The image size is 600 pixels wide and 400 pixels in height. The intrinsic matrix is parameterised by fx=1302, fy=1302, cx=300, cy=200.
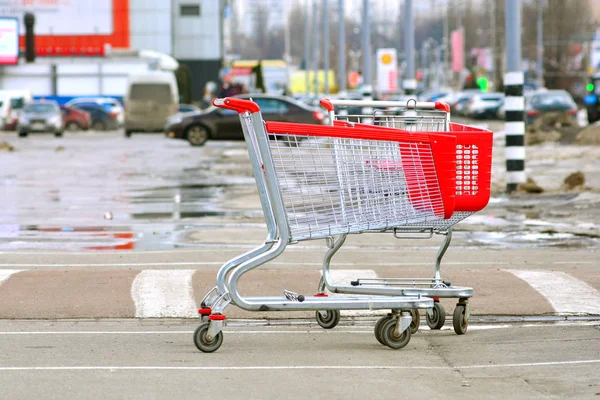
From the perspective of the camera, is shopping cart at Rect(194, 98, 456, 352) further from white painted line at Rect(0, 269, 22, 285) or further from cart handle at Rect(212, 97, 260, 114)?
white painted line at Rect(0, 269, 22, 285)

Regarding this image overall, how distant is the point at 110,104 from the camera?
61.1m

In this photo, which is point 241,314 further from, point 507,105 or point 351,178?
point 507,105

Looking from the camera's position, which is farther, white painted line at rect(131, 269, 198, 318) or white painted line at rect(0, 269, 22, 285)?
white painted line at rect(0, 269, 22, 285)

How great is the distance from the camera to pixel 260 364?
7.05 m

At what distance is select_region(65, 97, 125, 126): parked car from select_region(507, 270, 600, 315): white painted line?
44489 millimetres

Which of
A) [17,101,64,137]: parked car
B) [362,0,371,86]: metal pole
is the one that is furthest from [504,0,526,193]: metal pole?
[17,101,64,137]: parked car

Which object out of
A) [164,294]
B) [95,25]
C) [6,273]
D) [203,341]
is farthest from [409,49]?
[95,25]

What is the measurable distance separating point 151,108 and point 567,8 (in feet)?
181

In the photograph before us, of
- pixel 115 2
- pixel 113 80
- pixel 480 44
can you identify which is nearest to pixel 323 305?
pixel 113 80

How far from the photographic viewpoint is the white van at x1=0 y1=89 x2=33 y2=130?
180ft

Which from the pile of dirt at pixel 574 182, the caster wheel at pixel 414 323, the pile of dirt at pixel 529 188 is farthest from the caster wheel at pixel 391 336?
the pile of dirt at pixel 574 182

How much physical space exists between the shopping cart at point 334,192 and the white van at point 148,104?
40170mm

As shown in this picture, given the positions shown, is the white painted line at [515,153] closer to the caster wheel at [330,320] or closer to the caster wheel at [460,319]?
the caster wheel at [330,320]

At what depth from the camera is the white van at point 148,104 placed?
47.5 meters
